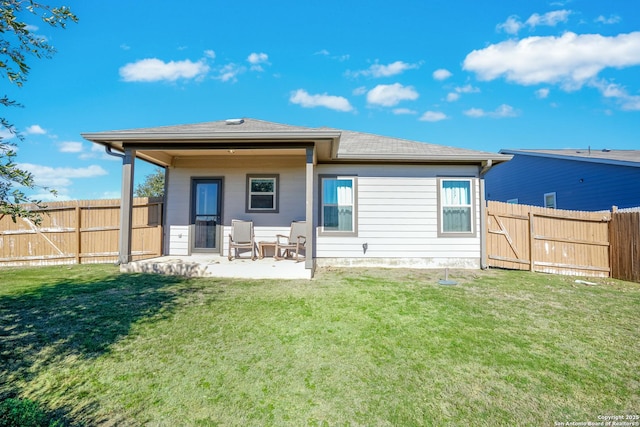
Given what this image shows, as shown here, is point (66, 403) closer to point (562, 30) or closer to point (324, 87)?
point (324, 87)

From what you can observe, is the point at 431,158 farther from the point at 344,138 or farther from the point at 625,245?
the point at 625,245

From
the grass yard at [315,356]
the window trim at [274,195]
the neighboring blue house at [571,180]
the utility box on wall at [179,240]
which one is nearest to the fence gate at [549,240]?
the grass yard at [315,356]

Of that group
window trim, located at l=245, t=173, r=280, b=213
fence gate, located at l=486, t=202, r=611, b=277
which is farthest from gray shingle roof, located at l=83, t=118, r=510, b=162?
fence gate, located at l=486, t=202, r=611, b=277

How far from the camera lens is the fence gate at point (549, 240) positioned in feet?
25.2

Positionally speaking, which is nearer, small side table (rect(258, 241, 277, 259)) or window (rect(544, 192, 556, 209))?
small side table (rect(258, 241, 277, 259))

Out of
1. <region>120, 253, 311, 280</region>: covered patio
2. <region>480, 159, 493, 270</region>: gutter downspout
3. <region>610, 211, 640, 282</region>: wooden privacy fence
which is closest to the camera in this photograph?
<region>120, 253, 311, 280</region>: covered patio

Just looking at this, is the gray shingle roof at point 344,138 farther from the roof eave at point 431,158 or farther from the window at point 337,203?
the window at point 337,203

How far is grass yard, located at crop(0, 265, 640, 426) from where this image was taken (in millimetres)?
2344

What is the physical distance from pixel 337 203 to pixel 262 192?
203 centimetres

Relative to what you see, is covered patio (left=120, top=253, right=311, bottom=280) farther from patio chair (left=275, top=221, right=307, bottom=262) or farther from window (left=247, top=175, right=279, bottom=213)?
window (left=247, top=175, right=279, bottom=213)

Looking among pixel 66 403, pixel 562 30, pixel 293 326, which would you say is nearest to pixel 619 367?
pixel 293 326

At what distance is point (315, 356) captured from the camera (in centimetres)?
309

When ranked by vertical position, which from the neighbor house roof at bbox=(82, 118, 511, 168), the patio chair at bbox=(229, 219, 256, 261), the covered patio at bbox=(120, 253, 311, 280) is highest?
the neighbor house roof at bbox=(82, 118, 511, 168)

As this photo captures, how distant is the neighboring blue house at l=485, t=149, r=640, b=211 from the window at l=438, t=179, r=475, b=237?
6778 mm
